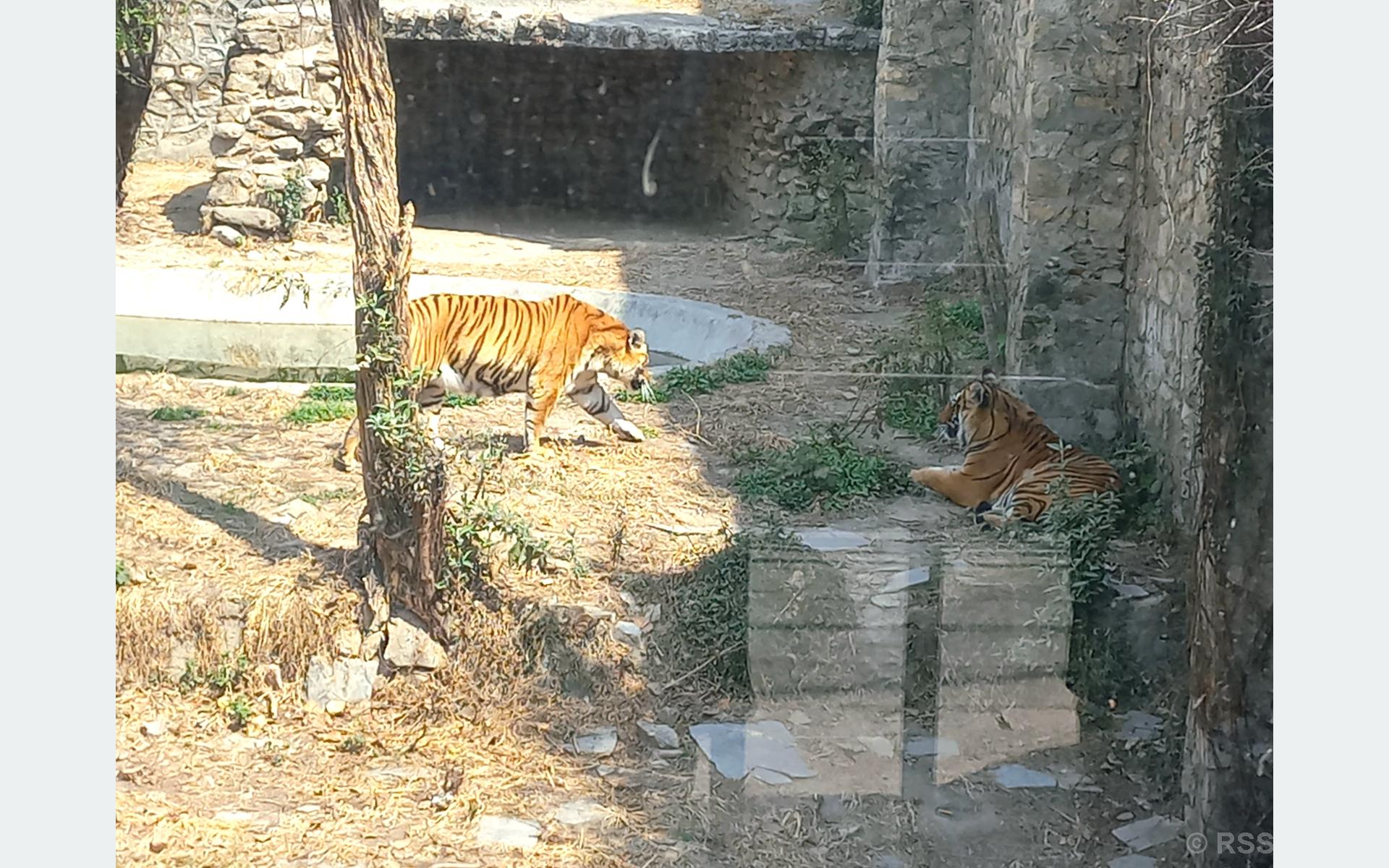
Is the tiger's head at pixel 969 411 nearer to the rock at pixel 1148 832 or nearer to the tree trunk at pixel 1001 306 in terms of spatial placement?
Result: the tree trunk at pixel 1001 306

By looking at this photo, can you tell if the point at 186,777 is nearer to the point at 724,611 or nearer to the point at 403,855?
the point at 403,855

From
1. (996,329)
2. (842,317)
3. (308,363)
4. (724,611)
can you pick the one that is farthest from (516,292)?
(724,611)

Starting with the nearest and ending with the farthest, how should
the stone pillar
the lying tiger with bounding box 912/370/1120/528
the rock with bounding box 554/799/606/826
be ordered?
the rock with bounding box 554/799/606/826 < the lying tiger with bounding box 912/370/1120/528 < the stone pillar

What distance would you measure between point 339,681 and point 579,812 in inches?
26.4

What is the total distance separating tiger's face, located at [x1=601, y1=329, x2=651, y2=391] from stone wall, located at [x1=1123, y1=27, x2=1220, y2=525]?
1.32 meters

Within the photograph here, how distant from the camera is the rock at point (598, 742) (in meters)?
3.39

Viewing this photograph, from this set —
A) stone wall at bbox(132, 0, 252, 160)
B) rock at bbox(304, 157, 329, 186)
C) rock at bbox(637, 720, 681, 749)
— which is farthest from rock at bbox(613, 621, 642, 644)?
stone wall at bbox(132, 0, 252, 160)

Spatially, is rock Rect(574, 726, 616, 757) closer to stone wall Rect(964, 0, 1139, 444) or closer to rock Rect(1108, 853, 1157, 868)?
rock Rect(1108, 853, 1157, 868)

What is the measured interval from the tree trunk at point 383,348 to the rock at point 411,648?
0.04 metres

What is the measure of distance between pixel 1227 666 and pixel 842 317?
2.17 metres

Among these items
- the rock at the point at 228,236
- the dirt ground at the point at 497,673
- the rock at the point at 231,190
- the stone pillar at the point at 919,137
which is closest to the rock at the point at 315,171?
Result: the rock at the point at 231,190

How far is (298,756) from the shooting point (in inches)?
132

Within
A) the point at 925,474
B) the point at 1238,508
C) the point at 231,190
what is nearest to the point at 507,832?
the point at 1238,508

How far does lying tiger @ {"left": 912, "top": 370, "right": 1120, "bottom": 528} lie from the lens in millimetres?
4090
